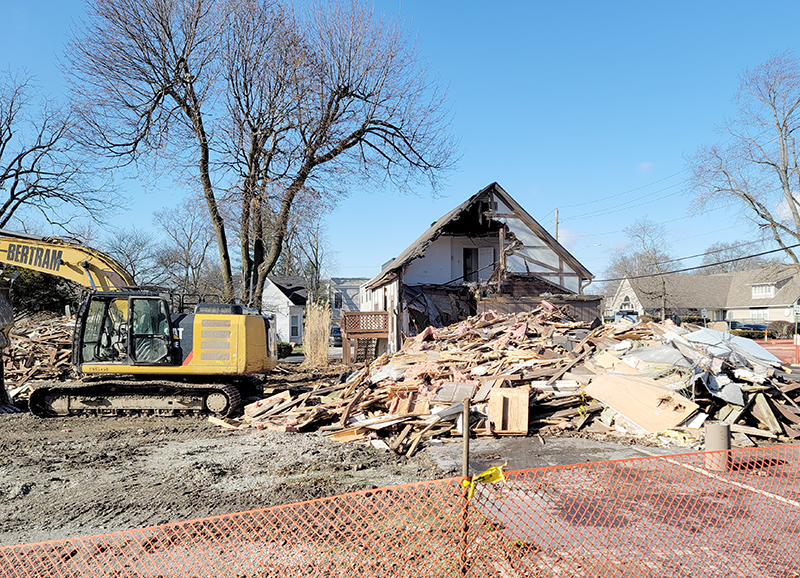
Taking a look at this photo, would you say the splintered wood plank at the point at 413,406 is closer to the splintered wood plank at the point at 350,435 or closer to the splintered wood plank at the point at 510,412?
the splintered wood plank at the point at 350,435

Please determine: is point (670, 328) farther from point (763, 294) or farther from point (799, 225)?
point (763, 294)

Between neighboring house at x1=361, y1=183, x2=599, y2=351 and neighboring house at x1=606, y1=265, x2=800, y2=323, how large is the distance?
33632mm

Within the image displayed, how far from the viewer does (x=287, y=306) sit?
4609cm

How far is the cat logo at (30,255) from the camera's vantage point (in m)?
12.1

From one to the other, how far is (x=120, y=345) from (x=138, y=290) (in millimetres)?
1218

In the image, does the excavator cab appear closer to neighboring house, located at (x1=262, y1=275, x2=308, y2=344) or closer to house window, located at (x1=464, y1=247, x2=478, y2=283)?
house window, located at (x1=464, y1=247, x2=478, y2=283)

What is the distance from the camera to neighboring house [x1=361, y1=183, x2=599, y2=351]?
72.3 feet

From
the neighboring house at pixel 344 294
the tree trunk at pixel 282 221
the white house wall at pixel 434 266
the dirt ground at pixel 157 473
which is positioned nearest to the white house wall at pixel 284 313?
the neighboring house at pixel 344 294

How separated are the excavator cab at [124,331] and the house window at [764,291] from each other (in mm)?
59232

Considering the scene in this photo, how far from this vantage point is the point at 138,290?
12000mm

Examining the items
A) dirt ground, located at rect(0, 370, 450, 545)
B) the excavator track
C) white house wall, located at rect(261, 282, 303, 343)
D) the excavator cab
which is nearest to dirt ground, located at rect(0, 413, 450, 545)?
dirt ground, located at rect(0, 370, 450, 545)

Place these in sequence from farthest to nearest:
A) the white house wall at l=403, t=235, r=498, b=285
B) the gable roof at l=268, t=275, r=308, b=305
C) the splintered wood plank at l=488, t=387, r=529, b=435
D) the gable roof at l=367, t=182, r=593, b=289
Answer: the gable roof at l=268, t=275, r=308, b=305
the white house wall at l=403, t=235, r=498, b=285
the gable roof at l=367, t=182, r=593, b=289
the splintered wood plank at l=488, t=387, r=529, b=435

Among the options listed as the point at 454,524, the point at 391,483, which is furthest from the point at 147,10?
the point at 454,524

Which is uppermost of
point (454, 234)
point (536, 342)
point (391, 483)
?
point (454, 234)
